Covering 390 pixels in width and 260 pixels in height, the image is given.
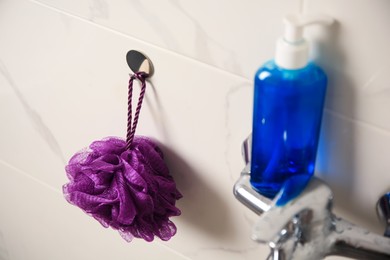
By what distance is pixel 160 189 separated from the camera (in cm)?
74

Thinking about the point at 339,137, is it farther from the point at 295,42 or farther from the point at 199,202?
the point at 199,202

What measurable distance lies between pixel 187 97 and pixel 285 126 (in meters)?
0.17

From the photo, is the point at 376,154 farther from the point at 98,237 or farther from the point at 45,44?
the point at 98,237

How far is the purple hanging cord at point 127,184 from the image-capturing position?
0.72m

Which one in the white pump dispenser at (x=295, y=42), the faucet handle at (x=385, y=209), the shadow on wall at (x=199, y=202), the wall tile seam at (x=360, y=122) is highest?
the white pump dispenser at (x=295, y=42)

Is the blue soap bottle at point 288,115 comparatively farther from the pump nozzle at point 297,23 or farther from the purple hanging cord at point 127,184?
the purple hanging cord at point 127,184

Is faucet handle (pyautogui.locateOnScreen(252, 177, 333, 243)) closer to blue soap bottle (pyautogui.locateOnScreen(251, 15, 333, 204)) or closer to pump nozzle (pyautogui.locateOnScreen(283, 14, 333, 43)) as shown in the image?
blue soap bottle (pyautogui.locateOnScreen(251, 15, 333, 204))

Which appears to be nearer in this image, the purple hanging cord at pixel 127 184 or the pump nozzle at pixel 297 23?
the pump nozzle at pixel 297 23

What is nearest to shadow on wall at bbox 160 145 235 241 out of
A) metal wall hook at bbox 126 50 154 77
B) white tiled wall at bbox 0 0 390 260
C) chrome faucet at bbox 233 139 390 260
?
white tiled wall at bbox 0 0 390 260

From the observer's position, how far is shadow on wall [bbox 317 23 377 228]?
54 cm

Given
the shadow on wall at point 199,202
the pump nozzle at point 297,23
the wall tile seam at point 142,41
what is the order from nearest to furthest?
the pump nozzle at point 297,23 < the wall tile seam at point 142,41 < the shadow on wall at point 199,202

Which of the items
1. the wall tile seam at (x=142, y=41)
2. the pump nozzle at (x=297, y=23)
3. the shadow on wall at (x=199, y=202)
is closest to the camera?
the pump nozzle at (x=297, y=23)

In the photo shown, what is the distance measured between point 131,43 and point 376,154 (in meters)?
0.32

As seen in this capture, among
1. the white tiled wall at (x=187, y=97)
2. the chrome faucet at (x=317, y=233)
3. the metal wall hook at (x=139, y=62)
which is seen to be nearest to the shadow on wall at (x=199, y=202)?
the white tiled wall at (x=187, y=97)
